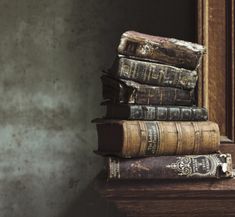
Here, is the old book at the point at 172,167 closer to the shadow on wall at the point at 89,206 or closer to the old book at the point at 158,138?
the old book at the point at 158,138

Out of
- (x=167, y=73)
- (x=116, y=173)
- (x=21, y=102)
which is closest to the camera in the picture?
(x=116, y=173)

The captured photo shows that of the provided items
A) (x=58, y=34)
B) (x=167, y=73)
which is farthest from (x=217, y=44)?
(x=58, y=34)

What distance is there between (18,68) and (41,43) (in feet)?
0.41

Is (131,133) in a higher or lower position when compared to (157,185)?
higher

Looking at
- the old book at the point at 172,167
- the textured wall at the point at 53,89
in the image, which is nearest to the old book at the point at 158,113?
the old book at the point at 172,167

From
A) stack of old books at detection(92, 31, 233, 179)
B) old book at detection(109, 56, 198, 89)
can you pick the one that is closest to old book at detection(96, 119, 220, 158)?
stack of old books at detection(92, 31, 233, 179)

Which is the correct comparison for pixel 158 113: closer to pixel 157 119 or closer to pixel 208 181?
pixel 157 119

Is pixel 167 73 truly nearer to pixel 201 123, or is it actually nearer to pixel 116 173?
pixel 201 123

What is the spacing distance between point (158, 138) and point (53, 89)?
0.72 meters

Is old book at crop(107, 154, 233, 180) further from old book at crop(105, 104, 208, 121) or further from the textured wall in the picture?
the textured wall

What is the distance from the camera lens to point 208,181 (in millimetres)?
1230

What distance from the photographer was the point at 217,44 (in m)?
1.34

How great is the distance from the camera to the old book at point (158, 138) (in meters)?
1.19

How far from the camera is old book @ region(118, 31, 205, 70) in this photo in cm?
126
